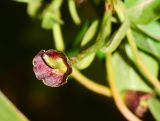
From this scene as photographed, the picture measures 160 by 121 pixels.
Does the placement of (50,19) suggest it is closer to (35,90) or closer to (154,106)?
(154,106)

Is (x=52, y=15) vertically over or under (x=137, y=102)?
over

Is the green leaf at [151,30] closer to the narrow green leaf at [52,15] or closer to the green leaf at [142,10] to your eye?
the green leaf at [142,10]

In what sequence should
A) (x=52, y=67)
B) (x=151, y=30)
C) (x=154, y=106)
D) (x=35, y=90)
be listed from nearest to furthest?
(x=52, y=67) < (x=151, y=30) < (x=154, y=106) < (x=35, y=90)

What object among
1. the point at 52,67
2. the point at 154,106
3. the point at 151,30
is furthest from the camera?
the point at 154,106

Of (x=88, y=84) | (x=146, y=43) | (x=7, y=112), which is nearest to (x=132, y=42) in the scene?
(x=146, y=43)

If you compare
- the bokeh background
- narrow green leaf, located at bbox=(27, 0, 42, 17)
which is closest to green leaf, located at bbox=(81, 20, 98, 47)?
narrow green leaf, located at bbox=(27, 0, 42, 17)

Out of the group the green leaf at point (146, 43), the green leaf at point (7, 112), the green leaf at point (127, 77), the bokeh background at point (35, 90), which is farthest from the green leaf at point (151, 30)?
the bokeh background at point (35, 90)

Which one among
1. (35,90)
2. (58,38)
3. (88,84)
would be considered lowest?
(35,90)

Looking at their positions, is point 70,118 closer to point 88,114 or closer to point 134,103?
point 88,114
